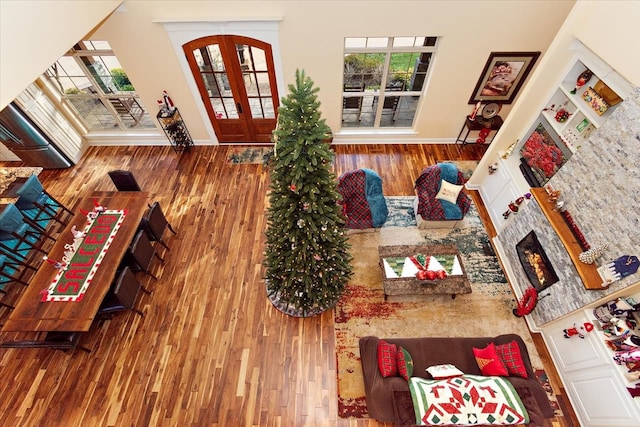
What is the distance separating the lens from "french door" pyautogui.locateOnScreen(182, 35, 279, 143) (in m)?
Result: 4.71

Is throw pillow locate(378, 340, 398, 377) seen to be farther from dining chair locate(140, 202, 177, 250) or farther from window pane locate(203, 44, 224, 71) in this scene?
window pane locate(203, 44, 224, 71)

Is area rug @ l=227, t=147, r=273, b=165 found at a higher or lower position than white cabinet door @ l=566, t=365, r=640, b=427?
higher

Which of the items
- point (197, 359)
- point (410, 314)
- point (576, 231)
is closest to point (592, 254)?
point (576, 231)

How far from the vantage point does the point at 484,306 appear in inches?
161

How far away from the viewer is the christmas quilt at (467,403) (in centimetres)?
282

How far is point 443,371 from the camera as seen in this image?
318 cm

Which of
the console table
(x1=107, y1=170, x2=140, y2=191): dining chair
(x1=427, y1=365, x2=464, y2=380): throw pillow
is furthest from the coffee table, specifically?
(x1=107, y1=170, x2=140, y2=191): dining chair

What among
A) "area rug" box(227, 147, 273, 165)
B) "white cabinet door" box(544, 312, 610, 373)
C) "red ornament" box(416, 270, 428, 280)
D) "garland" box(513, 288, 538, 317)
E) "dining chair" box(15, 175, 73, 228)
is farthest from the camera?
"area rug" box(227, 147, 273, 165)

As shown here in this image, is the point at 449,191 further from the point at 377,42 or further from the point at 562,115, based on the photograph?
the point at 377,42

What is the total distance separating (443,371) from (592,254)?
1.91 m

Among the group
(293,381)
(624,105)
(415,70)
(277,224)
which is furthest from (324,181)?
(415,70)

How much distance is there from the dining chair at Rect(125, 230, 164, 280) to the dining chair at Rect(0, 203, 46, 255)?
1539mm

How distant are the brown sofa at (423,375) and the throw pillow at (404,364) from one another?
70 millimetres

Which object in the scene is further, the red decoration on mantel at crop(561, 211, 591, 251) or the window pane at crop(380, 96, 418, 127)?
the window pane at crop(380, 96, 418, 127)
